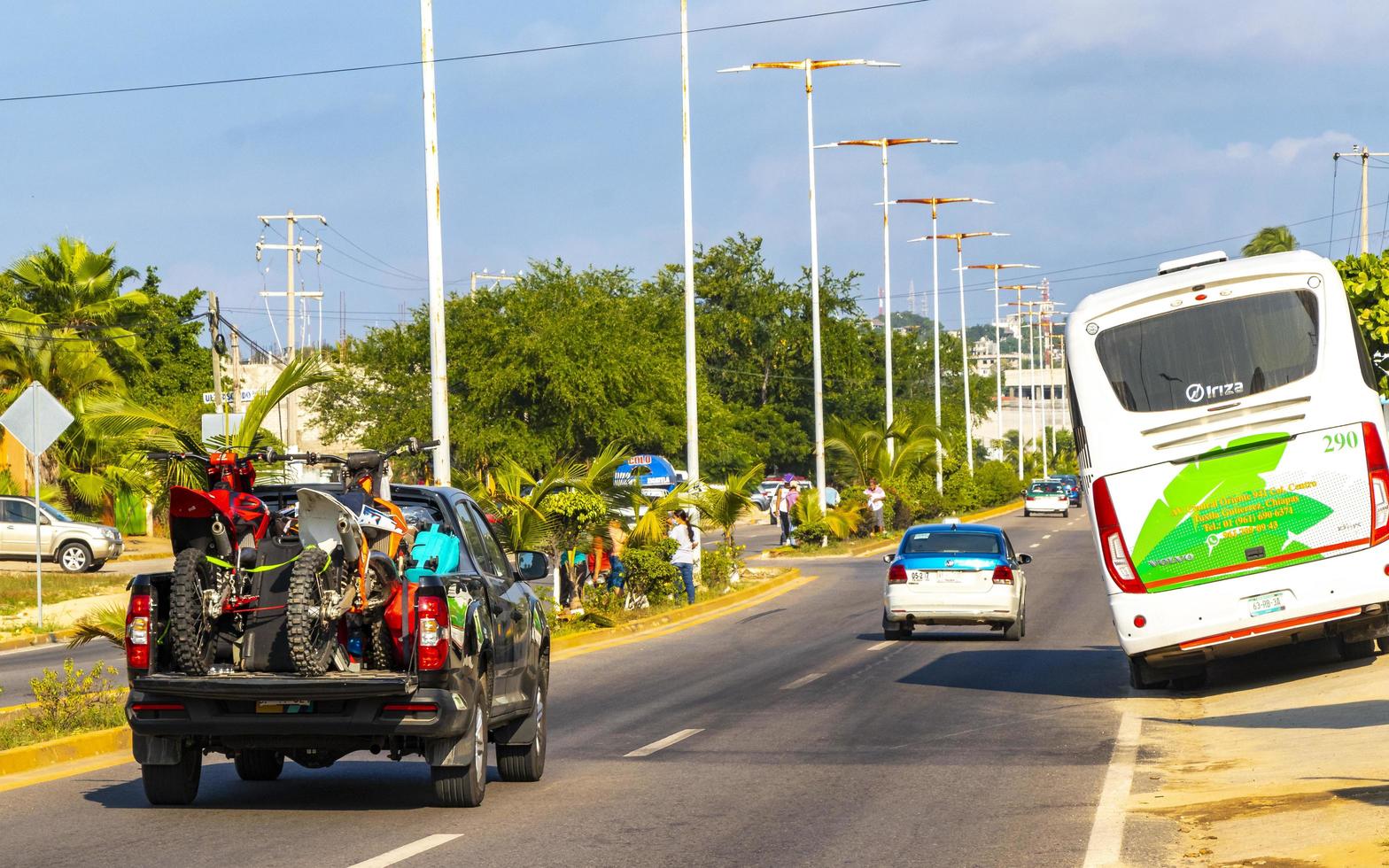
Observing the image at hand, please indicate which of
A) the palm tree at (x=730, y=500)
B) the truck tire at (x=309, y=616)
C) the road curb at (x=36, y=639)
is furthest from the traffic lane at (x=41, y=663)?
the palm tree at (x=730, y=500)

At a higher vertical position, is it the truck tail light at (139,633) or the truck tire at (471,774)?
the truck tail light at (139,633)

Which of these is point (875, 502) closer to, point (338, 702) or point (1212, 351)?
point (1212, 351)

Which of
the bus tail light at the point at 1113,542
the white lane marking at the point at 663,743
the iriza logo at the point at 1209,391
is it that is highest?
the iriza logo at the point at 1209,391

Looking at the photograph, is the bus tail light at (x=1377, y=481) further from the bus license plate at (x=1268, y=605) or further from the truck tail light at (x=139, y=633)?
the truck tail light at (x=139, y=633)

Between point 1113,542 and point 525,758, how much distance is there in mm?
6691

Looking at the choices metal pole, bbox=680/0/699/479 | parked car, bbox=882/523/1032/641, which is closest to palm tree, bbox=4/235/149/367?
metal pole, bbox=680/0/699/479

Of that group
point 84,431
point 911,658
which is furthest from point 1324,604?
point 84,431

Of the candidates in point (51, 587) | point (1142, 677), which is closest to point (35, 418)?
point (51, 587)

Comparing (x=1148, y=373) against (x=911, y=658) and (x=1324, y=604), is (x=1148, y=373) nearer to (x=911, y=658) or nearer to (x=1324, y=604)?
(x=1324, y=604)

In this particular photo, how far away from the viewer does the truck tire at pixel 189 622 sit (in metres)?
9.43

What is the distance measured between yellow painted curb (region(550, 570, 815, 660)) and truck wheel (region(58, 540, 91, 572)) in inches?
617

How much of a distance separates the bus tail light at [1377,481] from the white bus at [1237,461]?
11mm

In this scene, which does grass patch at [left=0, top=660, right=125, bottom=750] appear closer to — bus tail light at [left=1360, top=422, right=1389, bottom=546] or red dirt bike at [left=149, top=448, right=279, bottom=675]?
red dirt bike at [left=149, top=448, right=279, bottom=675]

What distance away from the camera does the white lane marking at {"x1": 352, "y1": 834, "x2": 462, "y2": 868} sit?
8.55 m
